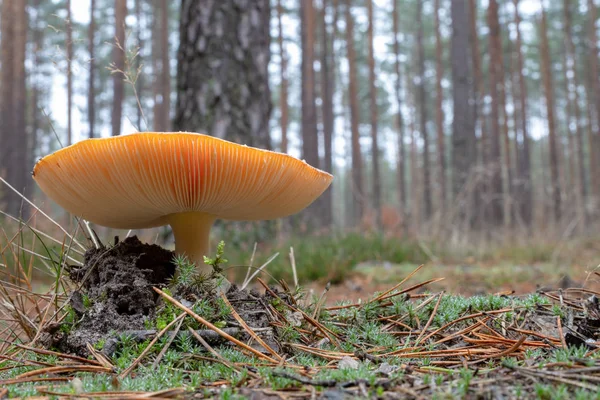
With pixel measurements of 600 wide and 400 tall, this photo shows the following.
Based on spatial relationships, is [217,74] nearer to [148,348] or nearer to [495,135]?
Answer: [148,348]

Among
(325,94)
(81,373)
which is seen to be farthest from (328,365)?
(325,94)

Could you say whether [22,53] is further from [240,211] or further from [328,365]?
[328,365]

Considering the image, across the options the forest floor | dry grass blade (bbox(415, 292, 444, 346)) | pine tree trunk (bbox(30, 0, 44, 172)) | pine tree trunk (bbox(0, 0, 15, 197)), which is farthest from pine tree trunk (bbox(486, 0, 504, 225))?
pine tree trunk (bbox(30, 0, 44, 172))

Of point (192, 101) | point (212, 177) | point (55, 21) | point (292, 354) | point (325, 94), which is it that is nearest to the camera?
point (292, 354)

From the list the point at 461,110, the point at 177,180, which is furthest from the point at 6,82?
the point at 177,180

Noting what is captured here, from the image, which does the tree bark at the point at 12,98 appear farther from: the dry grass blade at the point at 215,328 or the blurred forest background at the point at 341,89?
the dry grass blade at the point at 215,328

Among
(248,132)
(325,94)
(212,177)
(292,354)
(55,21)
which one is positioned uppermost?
(55,21)

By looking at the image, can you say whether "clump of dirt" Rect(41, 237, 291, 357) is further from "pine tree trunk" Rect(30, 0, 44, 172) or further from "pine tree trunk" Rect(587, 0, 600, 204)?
"pine tree trunk" Rect(30, 0, 44, 172)

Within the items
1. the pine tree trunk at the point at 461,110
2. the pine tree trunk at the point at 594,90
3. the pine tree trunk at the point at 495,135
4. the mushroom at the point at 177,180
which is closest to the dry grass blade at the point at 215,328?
the mushroom at the point at 177,180
